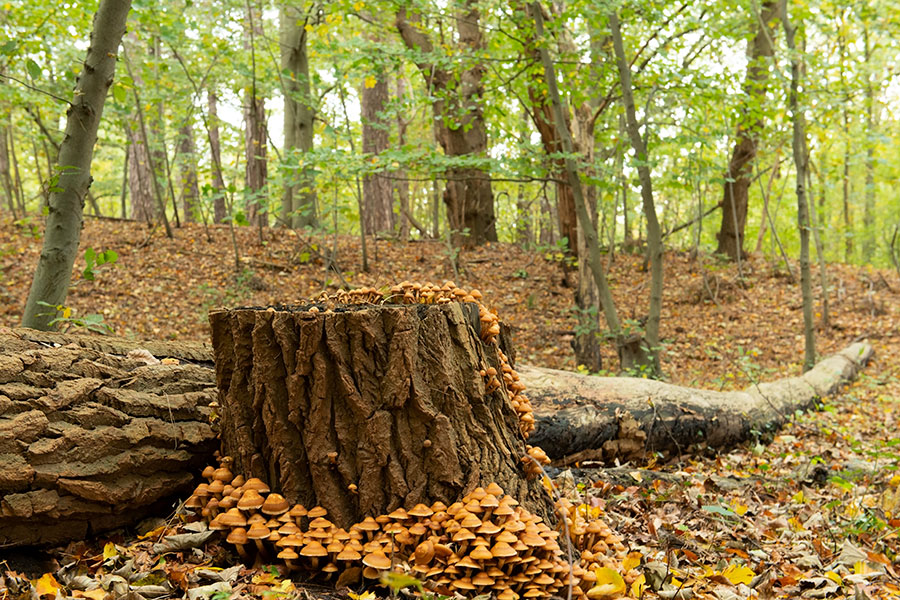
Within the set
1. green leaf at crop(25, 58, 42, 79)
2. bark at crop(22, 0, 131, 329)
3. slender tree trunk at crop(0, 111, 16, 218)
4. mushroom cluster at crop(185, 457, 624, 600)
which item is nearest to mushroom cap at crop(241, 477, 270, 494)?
mushroom cluster at crop(185, 457, 624, 600)

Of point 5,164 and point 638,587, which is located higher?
point 5,164

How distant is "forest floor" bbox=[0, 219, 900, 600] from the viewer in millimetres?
2883

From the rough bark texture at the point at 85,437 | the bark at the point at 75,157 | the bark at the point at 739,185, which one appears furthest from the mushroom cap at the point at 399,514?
the bark at the point at 739,185

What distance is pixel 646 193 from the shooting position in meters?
8.25

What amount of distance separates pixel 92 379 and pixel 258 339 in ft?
3.19

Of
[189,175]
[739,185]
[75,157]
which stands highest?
[189,175]

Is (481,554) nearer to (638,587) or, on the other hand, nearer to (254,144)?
(638,587)

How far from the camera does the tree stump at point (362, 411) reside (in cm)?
267

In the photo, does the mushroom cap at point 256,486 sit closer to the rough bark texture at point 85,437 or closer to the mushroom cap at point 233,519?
the mushroom cap at point 233,519

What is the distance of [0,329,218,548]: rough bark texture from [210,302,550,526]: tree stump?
1.67ft

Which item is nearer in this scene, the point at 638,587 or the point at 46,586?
the point at 46,586

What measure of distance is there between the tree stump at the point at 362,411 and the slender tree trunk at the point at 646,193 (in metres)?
5.59

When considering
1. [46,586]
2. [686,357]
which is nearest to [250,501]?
[46,586]

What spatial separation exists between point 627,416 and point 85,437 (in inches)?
157
